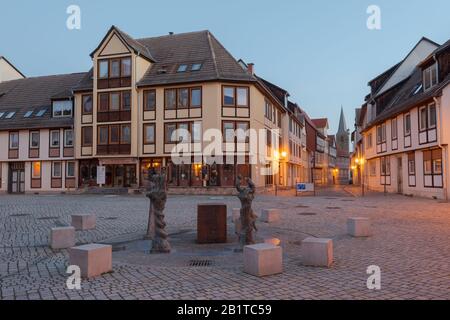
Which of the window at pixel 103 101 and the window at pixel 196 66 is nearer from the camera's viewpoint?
the window at pixel 196 66

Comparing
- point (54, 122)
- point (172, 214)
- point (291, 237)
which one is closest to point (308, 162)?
point (54, 122)

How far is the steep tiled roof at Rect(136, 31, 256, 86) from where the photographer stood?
102ft

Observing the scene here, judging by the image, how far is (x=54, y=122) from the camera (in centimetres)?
3581

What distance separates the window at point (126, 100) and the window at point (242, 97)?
360 inches

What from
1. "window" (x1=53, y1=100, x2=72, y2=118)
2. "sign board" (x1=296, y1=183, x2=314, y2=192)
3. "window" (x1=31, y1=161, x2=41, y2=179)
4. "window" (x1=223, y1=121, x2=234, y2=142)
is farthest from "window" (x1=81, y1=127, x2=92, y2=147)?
"sign board" (x1=296, y1=183, x2=314, y2=192)

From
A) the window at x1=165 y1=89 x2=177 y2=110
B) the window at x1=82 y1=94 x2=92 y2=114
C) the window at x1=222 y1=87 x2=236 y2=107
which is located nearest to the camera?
the window at x1=222 y1=87 x2=236 y2=107

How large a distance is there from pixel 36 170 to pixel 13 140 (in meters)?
3.78

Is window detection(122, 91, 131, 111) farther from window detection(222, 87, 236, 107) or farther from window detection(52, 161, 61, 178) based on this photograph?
window detection(52, 161, 61, 178)

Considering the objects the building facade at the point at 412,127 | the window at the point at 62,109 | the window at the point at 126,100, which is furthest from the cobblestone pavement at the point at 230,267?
the window at the point at 62,109

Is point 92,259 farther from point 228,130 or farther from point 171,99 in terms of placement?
point 171,99

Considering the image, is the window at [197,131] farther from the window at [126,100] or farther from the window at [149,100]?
the window at [126,100]

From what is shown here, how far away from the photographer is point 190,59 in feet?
111

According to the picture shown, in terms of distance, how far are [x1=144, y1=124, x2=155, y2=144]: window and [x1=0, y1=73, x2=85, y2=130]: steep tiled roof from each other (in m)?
7.86

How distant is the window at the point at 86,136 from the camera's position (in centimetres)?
3397
